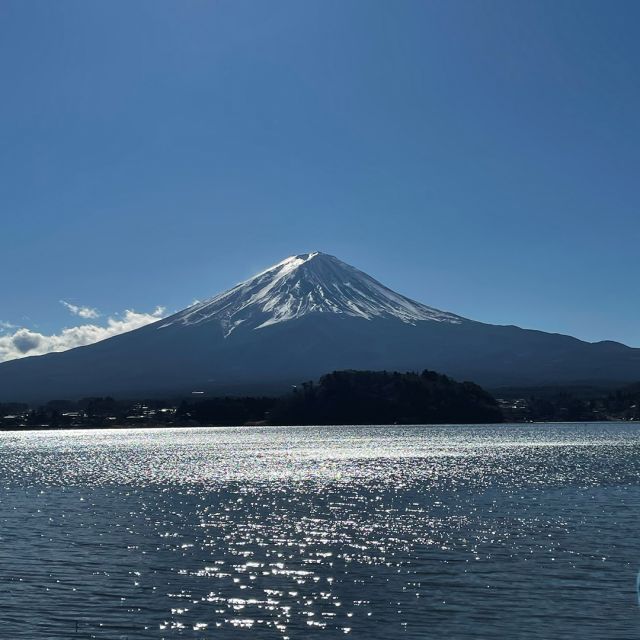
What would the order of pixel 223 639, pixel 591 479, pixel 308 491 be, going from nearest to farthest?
1. pixel 223 639
2. pixel 308 491
3. pixel 591 479

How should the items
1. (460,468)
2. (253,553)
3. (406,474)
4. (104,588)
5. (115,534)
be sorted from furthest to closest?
(460,468) < (406,474) < (115,534) < (253,553) < (104,588)

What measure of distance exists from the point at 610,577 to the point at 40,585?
19962 millimetres

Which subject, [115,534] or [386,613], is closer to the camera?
[386,613]

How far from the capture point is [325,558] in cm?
3603

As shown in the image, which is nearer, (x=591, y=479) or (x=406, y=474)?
(x=591, y=479)

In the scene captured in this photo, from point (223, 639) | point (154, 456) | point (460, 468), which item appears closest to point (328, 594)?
point (223, 639)

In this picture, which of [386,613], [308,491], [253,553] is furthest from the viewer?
[308,491]

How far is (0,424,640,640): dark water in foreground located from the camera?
1034 inches

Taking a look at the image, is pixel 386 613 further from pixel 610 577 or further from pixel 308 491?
pixel 308 491

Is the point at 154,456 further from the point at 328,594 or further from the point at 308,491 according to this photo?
the point at 328,594

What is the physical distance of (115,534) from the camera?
143ft

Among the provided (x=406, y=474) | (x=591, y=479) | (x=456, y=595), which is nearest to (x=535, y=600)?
(x=456, y=595)

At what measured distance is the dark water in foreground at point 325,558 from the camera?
26.3m

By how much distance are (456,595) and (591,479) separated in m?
43.8
